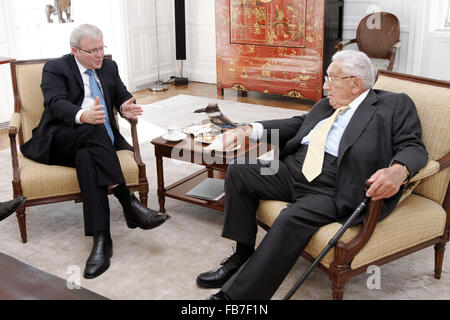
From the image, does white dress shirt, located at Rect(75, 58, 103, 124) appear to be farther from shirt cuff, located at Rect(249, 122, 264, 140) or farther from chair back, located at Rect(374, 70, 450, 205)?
chair back, located at Rect(374, 70, 450, 205)

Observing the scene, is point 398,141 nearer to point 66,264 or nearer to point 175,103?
point 66,264

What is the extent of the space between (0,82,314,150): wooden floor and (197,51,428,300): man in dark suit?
296 cm

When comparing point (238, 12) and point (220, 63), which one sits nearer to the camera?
point (238, 12)

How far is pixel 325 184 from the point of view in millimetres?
2211

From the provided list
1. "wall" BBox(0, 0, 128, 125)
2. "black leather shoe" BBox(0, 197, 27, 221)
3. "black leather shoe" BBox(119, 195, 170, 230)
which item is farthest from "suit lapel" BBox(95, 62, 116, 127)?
"wall" BBox(0, 0, 128, 125)

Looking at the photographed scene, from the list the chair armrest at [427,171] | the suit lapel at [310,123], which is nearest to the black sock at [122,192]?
the suit lapel at [310,123]

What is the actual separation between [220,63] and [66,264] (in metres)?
3.63

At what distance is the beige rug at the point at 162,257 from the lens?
2.28m

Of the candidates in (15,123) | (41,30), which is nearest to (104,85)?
(15,123)

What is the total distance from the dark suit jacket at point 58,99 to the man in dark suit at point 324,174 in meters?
1.02

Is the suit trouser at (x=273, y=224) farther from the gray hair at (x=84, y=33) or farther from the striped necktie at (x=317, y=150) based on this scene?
the gray hair at (x=84, y=33)

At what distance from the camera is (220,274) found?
2.30 m

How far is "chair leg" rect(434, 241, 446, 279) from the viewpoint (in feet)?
7.50
